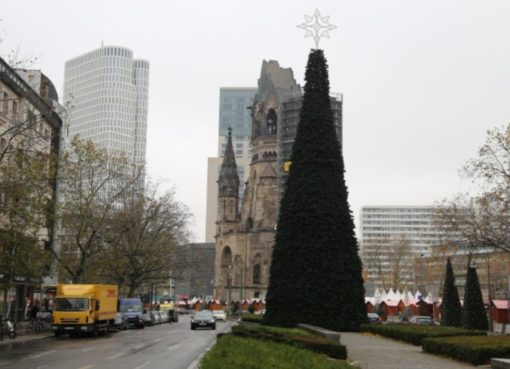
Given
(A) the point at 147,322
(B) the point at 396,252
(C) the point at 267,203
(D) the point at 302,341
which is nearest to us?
(D) the point at 302,341

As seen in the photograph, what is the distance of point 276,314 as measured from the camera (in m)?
32.2

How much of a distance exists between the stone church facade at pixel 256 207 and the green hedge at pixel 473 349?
85.3 meters

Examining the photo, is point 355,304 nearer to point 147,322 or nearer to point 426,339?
point 426,339

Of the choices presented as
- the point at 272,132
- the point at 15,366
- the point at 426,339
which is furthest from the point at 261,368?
the point at 272,132

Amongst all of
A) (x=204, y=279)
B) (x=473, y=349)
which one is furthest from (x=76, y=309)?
(x=204, y=279)

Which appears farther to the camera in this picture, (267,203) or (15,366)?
(267,203)

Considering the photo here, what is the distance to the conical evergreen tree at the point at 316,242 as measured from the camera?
31328 mm

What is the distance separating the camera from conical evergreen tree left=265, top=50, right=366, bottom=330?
103 feet

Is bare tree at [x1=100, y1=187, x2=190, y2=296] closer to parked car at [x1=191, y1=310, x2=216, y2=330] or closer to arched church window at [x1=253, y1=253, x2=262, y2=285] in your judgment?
parked car at [x1=191, y1=310, x2=216, y2=330]

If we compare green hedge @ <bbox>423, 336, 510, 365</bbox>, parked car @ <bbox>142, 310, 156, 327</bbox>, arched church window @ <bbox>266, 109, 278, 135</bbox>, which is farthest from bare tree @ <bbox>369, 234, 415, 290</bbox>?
green hedge @ <bbox>423, 336, 510, 365</bbox>

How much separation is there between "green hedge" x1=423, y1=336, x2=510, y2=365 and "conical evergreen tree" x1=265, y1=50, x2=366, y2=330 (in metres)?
10.4

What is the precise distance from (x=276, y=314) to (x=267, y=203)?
7934cm

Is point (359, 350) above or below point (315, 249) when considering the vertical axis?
below

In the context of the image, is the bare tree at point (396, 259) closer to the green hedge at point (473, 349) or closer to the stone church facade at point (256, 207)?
the stone church facade at point (256, 207)
